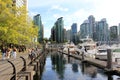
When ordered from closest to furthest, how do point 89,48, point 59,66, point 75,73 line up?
point 75,73 < point 59,66 < point 89,48

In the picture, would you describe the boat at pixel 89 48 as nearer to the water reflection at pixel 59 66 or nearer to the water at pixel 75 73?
the water reflection at pixel 59 66

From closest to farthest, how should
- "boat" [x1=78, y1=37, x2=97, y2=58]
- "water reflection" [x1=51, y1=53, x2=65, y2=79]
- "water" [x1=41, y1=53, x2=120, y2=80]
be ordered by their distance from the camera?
"water" [x1=41, y1=53, x2=120, y2=80], "water reflection" [x1=51, y1=53, x2=65, y2=79], "boat" [x1=78, y1=37, x2=97, y2=58]

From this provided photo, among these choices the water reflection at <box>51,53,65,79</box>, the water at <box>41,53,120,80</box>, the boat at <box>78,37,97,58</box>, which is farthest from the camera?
the boat at <box>78,37,97,58</box>

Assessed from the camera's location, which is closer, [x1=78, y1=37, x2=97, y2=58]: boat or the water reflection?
the water reflection

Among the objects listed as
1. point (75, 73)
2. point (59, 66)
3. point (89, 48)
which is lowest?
point (75, 73)

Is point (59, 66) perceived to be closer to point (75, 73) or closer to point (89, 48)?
point (75, 73)

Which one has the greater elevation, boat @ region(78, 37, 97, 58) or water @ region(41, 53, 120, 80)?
boat @ region(78, 37, 97, 58)

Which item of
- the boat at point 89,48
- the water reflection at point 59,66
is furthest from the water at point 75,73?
the boat at point 89,48

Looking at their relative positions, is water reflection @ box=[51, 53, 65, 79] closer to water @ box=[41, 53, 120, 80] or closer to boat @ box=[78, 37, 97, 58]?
water @ box=[41, 53, 120, 80]

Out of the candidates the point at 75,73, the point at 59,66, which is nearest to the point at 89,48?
the point at 59,66

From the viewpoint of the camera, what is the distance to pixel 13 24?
56.8 m

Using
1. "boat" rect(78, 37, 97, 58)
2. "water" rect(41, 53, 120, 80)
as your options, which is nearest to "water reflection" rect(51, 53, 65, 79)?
"water" rect(41, 53, 120, 80)

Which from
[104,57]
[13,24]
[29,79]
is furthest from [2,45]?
[29,79]

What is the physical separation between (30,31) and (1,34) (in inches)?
1028
